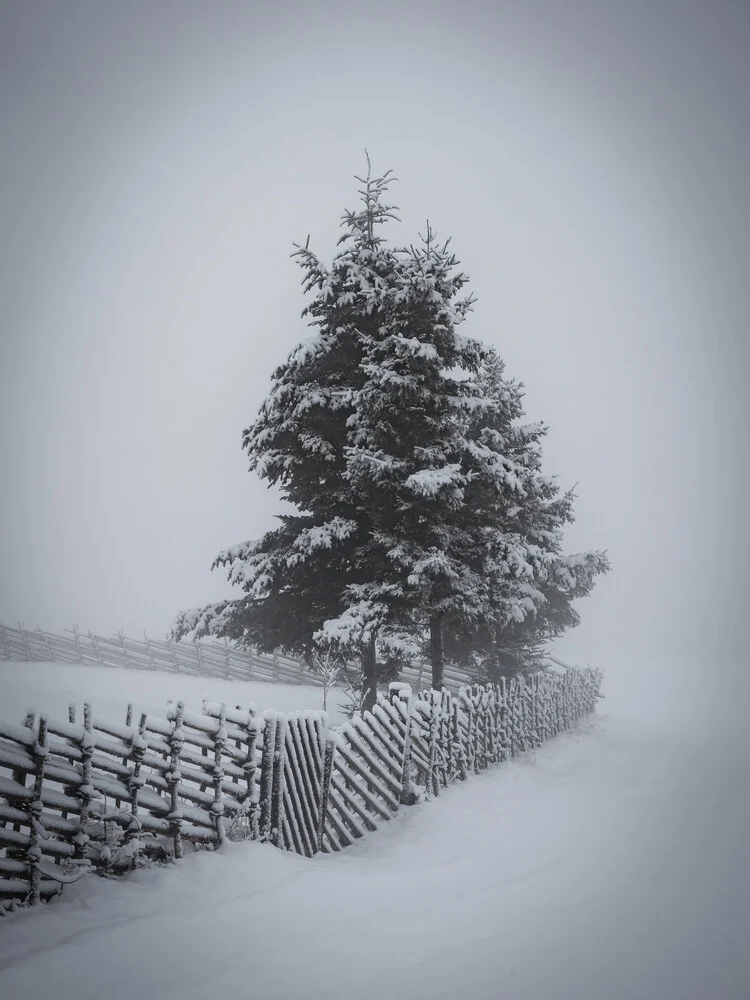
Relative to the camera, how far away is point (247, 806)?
681 cm

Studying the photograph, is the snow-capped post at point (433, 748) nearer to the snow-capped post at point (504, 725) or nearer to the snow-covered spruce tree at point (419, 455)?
the snow-covered spruce tree at point (419, 455)

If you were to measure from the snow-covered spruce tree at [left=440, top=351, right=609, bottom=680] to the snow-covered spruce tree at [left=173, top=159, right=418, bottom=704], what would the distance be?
122 inches

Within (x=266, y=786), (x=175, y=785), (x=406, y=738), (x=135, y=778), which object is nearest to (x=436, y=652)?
(x=406, y=738)

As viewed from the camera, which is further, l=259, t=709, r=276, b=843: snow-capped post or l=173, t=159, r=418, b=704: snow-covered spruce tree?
l=173, t=159, r=418, b=704: snow-covered spruce tree

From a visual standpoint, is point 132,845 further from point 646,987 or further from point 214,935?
point 646,987

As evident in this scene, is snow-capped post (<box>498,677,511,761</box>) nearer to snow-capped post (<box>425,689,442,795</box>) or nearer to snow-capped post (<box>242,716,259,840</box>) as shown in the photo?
snow-capped post (<box>425,689,442,795</box>)

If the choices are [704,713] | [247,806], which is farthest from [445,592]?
[704,713]

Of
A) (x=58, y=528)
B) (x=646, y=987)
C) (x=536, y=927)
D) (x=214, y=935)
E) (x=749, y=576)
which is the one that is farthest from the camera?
(x=58, y=528)

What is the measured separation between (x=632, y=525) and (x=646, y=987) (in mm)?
196023

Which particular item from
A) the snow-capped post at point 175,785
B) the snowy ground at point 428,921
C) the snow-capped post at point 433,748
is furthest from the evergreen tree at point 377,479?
the snow-capped post at point 175,785

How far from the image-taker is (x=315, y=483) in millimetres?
14797

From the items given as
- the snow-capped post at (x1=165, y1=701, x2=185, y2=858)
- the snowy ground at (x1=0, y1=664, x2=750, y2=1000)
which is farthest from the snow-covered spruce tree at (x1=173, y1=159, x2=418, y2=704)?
the snow-capped post at (x1=165, y1=701, x2=185, y2=858)

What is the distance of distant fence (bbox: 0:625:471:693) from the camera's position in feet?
85.6

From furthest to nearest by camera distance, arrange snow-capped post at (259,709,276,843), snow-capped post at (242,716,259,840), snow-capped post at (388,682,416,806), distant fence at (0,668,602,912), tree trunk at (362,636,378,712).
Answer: tree trunk at (362,636,378,712), snow-capped post at (388,682,416,806), snow-capped post at (259,709,276,843), snow-capped post at (242,716,259,840), distant fence at (0,668,602,912)
